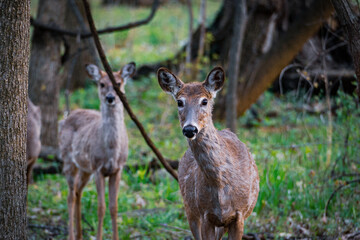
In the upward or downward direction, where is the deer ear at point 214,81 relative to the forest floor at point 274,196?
upward

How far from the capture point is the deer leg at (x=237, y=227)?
14.6ft

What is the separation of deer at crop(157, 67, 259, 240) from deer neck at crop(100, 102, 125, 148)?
2363 millimetres

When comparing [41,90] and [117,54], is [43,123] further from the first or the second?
[117,54]

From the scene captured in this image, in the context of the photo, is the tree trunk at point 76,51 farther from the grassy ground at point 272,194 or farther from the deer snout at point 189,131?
the deer snout at point 189,131

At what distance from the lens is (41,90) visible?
31.8 ft

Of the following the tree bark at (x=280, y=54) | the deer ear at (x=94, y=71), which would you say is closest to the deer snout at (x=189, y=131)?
the deer ear at (x=94, y=71)

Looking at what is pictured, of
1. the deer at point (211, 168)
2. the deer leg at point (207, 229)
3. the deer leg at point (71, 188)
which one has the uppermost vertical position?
the deer at point (211, 168)

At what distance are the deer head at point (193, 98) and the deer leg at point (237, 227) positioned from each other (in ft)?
2.91

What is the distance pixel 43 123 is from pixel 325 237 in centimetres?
618

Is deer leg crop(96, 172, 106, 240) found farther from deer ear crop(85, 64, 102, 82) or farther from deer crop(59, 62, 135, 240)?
deer ear crop(85, 64, 102, 82)

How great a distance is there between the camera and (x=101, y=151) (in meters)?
6.90

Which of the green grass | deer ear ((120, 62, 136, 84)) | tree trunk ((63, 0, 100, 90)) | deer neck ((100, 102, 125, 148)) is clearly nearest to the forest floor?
deer neck ((100, 102, 125, 148))

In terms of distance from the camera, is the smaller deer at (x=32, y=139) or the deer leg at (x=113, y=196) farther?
the smaller deer at (x=32, y=139)

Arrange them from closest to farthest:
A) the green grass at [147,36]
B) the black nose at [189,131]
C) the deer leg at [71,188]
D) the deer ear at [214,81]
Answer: the black nose at [189,131] → the deer ear at [214,81] → the deer leg at [71,188] → the green grass at [147,36]
